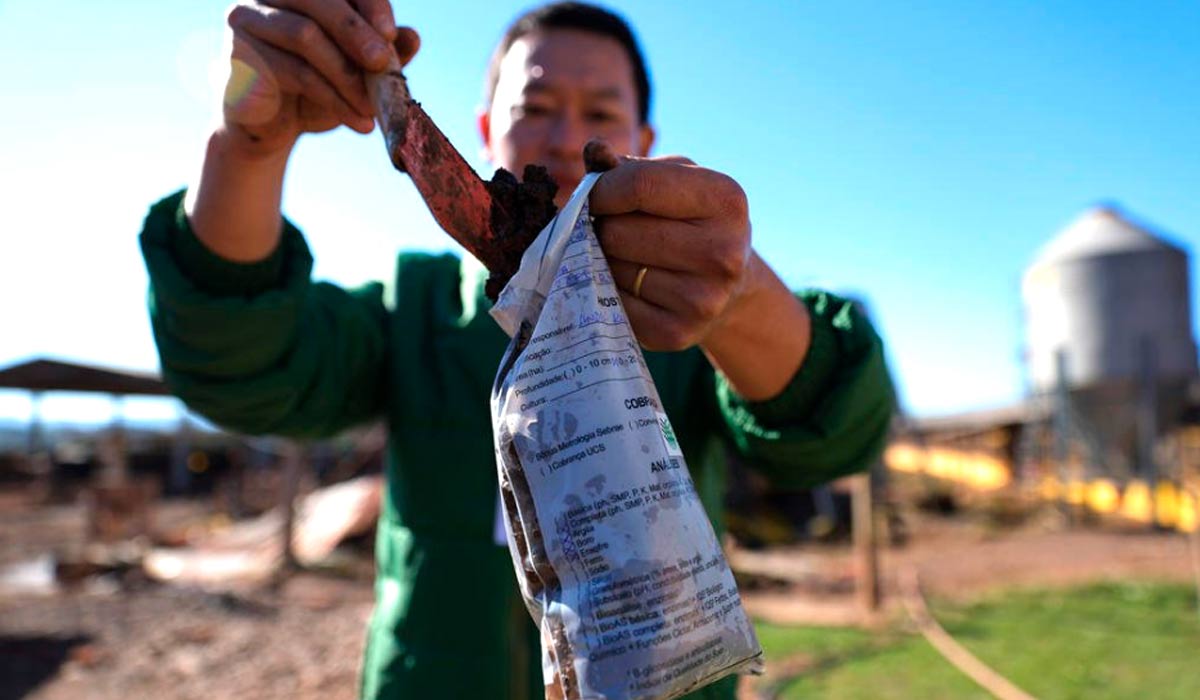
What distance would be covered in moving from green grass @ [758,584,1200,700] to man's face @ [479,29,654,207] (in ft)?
14.7

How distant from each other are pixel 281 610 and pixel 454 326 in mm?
6266

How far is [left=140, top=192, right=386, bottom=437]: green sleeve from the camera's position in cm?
139

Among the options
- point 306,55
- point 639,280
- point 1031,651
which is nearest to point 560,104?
point 306,55

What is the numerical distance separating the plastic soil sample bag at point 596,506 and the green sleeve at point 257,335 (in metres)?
0.66

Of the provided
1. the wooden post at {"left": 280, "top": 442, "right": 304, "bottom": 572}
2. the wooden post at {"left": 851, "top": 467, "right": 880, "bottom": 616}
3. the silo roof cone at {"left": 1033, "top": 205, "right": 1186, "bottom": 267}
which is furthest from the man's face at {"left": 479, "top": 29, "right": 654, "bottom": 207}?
the silo roof cone at {"left": 1033, "top": 205, "right": 1186, "bottom": 267}

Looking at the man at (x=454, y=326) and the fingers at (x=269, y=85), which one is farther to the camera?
the fingers at (x=269, y=85)

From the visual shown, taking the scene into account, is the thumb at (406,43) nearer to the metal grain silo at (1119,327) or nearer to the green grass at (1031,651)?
the green grass at (1031,651)

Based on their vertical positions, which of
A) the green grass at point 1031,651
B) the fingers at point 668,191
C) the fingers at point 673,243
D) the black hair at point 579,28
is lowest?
the green grass at point 1031,651

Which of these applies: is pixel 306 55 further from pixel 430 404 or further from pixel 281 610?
pixel 281 610

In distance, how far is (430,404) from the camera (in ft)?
5.43

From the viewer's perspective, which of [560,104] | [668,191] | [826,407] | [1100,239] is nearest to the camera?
[668,191]

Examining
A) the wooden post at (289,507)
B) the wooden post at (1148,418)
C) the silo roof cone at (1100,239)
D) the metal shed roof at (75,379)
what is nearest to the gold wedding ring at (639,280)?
the metal shed roof at (75,379)

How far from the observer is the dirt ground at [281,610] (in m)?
5.14

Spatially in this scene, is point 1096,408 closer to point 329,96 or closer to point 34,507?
point 329,96
